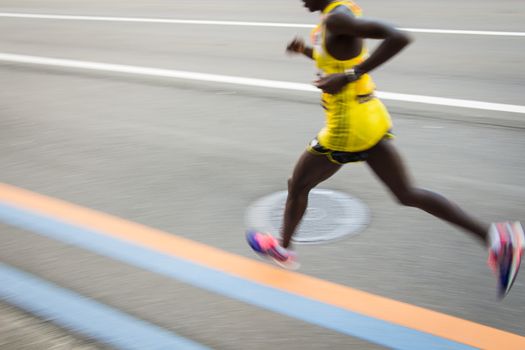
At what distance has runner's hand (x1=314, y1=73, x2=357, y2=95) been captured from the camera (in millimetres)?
3008

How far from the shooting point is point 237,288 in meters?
3.54

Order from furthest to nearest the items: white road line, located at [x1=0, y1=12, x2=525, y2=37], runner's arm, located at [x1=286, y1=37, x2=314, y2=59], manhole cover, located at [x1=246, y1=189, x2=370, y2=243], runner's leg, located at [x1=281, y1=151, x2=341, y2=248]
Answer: white road line, located at [x1=0, y1=12, x2=525, y2=37]
manhole cover, located at [x1=246, y1=189, x2=370, y2=243]
runner's arm, located at [x1=286, y1=37, x2=314, y2=59]
runner's leg, located at [x1=281, y1=151, x2=341, y2=248]

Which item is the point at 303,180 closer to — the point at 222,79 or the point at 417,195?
the point at 417,195

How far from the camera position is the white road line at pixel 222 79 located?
652cm

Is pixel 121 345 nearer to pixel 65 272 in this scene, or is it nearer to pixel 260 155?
pixel 65 272

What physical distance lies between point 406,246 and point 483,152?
72.7 inches

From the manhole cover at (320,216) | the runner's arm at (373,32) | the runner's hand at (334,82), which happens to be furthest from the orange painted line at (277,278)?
the runner's arm at (373,32)

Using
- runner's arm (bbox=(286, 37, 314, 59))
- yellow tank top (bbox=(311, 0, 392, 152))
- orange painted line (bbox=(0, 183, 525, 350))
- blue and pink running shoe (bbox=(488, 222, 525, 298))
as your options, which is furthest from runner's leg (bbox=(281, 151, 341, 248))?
blue and pink running shoe (bbox=(488, 222, 525, 298))

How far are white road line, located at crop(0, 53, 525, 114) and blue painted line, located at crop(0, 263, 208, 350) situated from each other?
444cm

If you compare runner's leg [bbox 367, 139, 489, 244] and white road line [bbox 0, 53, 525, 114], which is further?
white road line [bbox 0, 53, 525, 114]

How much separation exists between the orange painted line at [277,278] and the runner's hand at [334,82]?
1.13 metres

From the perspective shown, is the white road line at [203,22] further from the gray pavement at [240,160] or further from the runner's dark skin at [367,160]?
the runner's dark skin at [367,160]

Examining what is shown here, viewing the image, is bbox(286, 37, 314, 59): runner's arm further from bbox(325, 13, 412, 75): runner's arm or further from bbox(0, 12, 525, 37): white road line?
bbox(0, 12, 525, 37): white road line

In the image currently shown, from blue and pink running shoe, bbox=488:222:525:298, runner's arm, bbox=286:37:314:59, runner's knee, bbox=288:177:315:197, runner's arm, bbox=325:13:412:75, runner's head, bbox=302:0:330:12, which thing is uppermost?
runner's head, bbox=302:0:330:12
